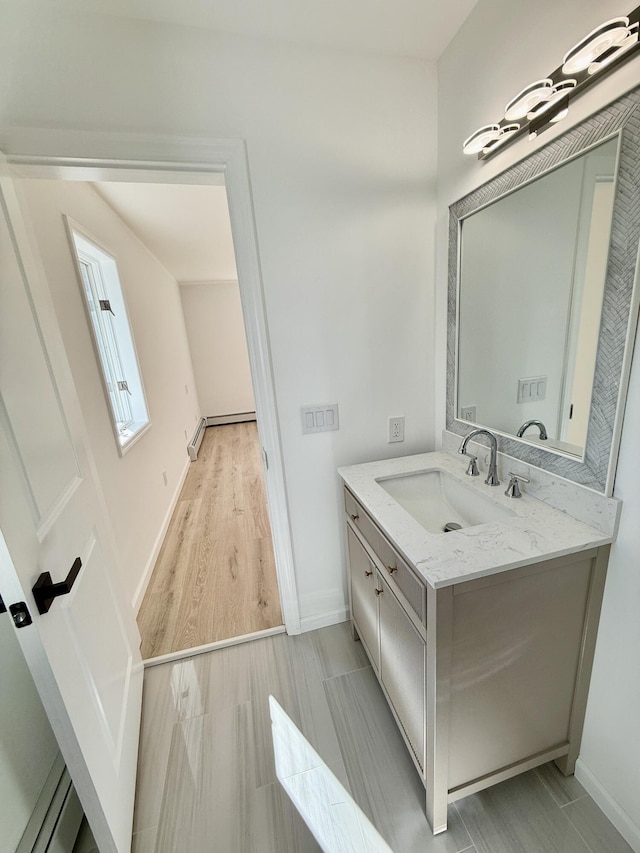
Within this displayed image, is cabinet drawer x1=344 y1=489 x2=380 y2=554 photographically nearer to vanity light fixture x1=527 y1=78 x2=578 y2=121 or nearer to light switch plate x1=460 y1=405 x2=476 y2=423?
light switch plate x1=460 y1=405 x2=476 y2=423

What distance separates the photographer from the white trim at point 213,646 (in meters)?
1.66

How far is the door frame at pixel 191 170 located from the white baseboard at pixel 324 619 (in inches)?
25.8

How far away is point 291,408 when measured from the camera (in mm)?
1491

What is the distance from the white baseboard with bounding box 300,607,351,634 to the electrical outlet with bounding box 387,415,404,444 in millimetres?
952

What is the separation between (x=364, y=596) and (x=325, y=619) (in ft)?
1.67

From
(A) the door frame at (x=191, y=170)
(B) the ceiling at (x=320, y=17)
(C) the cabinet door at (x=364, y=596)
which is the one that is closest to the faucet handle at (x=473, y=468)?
(C) the cabinet door at (x=364, y=596)

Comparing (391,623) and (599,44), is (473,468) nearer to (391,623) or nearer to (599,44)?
(391,623)

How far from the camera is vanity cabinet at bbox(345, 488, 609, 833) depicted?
2.83ft

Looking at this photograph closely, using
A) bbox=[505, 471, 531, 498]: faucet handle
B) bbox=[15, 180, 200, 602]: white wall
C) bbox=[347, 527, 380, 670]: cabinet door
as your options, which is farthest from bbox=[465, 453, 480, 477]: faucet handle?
bbox=[15, 180, 200, 602]: white wall

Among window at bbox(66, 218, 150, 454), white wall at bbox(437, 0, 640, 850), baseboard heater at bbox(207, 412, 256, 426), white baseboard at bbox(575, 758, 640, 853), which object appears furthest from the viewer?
baseboard heater at bbox(207, 412, 256, 426)

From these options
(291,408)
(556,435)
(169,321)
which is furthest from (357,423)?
(169,321)

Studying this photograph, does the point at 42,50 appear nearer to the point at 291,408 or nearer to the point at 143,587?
the point at 291,408

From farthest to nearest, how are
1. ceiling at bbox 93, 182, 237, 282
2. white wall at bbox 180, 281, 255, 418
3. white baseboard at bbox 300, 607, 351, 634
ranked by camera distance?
white wall at bbox 180, 281, 255, 418, ceiling at bbox 93, 182, 237, 282, white baseboard at bbox 300, 607, 351, 634

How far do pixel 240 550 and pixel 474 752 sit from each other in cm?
186
